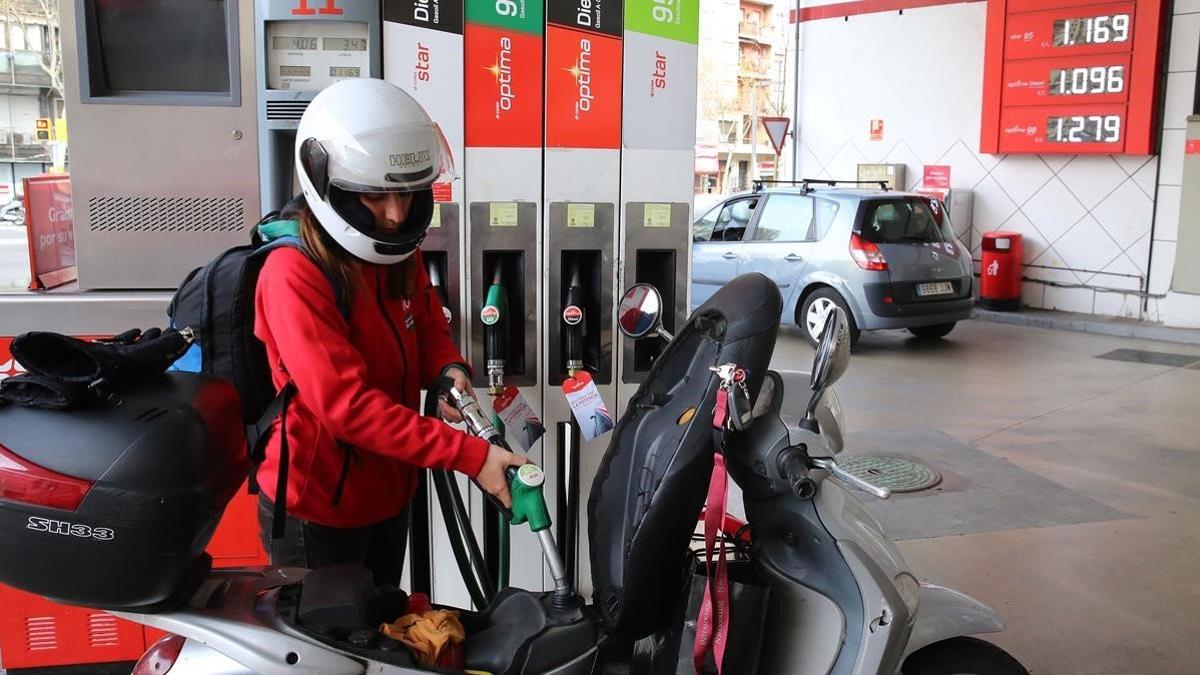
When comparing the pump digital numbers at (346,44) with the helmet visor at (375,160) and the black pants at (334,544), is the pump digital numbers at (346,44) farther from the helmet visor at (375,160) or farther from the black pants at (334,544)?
the black pants at (334,544)

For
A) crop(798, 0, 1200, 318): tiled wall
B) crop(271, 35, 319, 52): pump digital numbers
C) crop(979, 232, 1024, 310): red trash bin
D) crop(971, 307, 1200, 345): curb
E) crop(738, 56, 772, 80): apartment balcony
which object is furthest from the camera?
crop(738, 56, 772, 80): apartment balcony

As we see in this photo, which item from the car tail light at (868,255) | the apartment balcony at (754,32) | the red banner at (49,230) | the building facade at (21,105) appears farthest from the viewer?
the apartment balcony at (754,32)

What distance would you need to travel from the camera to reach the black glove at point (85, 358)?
1.52 metres

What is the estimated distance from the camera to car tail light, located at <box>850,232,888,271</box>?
8461 millimetres

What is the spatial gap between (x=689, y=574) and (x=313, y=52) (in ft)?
5.53

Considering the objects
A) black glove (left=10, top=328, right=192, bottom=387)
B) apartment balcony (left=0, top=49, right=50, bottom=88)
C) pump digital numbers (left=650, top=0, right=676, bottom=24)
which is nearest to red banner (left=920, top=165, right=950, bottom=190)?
pump digital numbers (left=650, top=0, right=676, bottom=24)

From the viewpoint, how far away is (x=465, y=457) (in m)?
1.91

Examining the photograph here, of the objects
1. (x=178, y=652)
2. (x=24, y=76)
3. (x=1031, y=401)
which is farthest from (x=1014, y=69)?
(x=24, y=76)

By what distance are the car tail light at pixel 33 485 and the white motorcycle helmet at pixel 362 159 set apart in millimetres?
753

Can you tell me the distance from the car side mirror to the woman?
0.39 m

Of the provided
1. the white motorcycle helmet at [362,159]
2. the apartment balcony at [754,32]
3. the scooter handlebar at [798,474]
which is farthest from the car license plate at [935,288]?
the apartment balcony at [754,32]

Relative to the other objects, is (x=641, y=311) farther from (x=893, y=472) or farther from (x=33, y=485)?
(x=893, y=472)

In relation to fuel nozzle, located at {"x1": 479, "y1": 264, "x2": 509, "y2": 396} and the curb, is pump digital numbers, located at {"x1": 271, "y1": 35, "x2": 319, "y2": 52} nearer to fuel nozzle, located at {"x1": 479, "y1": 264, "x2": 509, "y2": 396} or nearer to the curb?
fuel nozzle, located at {"x1": 479, "y1": 264, "x2": 509, "y2": 396}

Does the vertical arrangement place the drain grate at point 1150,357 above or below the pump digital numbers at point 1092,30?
below
